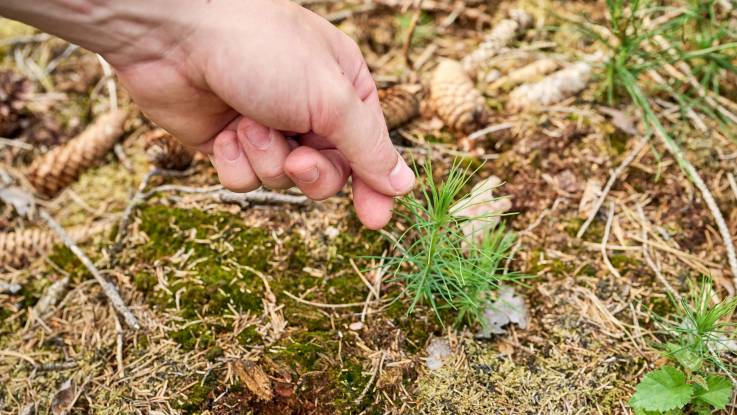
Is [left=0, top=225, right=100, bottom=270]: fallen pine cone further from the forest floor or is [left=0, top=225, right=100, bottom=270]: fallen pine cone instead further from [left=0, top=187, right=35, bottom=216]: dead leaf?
[left=0, top=187, right=35, bottom=216]: dead leaf

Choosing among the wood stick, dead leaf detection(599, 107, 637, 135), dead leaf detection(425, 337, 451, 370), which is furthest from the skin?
dead leaf detection(599, 107, 637, 135)

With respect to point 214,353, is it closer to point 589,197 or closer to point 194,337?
point 194,337

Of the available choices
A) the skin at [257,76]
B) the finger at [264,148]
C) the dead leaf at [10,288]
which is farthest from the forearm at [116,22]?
the dead leaf at [10,288]

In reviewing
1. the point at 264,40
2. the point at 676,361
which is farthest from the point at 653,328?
the point at 264,40

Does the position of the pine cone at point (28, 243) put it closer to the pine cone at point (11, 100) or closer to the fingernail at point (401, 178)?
the pine cone at point (11, 100)

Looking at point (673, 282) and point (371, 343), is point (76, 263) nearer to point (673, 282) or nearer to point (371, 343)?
Result: point (371, 343)

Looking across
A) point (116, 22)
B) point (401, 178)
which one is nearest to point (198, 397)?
point (401, 178)
